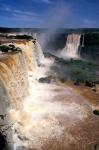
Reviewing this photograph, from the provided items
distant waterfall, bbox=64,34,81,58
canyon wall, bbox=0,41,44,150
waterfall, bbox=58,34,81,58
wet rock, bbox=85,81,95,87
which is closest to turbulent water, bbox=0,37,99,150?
canyon wall, bbox=0,41,44,150

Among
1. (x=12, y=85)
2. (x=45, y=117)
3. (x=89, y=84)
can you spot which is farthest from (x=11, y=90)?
(x=89, y=84)

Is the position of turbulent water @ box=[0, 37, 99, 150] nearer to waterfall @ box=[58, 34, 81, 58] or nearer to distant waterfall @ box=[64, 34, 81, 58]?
waterfall @ box=[58, 34, 81, 58]

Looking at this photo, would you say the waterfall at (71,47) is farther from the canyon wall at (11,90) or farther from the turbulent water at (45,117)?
the canyon wall at (11,90)

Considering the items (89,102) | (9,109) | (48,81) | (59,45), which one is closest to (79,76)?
(48,81)

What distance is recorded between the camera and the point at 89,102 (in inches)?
1188

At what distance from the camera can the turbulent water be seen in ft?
66.1

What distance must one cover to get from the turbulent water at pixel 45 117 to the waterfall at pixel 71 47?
42.6 metres

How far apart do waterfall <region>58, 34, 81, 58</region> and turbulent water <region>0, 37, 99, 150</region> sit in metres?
42.6

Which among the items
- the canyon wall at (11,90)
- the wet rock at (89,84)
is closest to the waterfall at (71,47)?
the wet rock at (89,84)

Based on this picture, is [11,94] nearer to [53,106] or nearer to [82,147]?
[53,106]

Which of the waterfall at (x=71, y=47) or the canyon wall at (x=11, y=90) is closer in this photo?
the canyon wall at (x=11, y=90)

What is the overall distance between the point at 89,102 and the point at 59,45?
51822mm

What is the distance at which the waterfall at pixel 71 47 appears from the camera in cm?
7469

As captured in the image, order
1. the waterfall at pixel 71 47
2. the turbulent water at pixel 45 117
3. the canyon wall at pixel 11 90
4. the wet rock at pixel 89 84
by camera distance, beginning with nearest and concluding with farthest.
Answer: the canyon wall at pixel 11 90
the turbulent water at pixel 45 117
the wet rock at pixel 89 84
the waterfall at pixel 71 47
